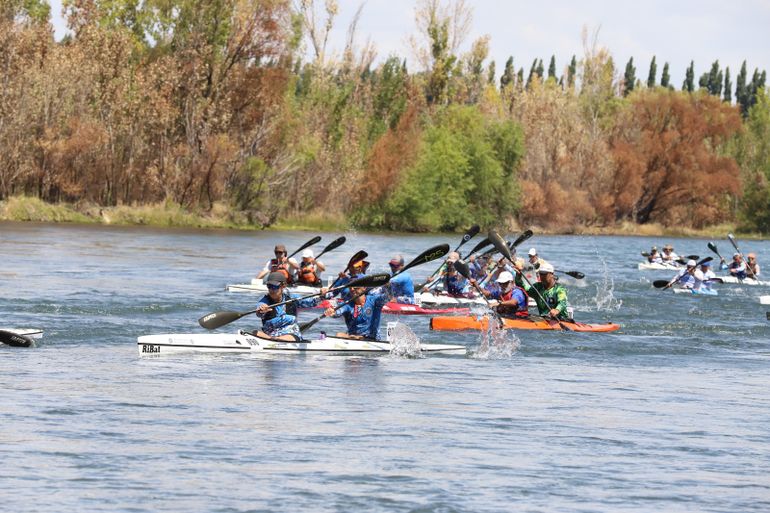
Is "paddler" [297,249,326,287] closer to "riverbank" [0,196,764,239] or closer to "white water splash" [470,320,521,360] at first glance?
"white water splash" [470,320,521,360]

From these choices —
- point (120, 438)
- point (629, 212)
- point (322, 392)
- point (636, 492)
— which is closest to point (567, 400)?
point (322, 392)

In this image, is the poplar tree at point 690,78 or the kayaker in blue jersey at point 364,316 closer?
the kayaker in blue jersey at point 364,316

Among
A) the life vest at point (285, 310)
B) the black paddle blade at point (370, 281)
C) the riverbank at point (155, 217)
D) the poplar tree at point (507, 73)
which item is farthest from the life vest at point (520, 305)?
the poplar tree at point (507, 73)

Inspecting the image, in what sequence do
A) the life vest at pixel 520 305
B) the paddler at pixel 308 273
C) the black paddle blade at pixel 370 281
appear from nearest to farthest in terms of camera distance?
the black paddle blade at pixel 370 281 → the life vest at pixel 520 305 → the paddler at pixel 308 273

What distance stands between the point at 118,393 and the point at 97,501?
5.49m

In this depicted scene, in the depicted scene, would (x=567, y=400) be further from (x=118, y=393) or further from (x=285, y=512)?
(x=285, y=512)

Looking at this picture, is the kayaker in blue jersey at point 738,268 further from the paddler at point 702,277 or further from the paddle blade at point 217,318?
the paddle blade at point 217,318

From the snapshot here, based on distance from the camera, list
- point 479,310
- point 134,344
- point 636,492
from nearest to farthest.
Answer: point 636,492, point 134,344, point 479,310

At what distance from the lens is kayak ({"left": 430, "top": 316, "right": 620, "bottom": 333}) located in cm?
2536

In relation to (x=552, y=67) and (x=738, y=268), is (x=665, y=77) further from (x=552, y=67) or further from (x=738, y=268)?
(x=738, y=268)

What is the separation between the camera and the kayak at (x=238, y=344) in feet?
67.3

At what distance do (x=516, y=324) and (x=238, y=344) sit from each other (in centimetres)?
676

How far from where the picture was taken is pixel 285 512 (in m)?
11.8

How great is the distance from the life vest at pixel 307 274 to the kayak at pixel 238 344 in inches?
349
